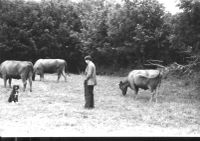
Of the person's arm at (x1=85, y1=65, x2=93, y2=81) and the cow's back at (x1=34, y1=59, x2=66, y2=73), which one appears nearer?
the person's arm at (x1=85, y1=65, x2=93, y2=81)

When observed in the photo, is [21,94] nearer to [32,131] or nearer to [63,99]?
[63,99]

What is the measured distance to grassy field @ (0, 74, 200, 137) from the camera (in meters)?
9.88

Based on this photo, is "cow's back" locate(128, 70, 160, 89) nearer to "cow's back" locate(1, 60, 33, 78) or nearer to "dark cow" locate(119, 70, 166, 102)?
"dark cow" locate(119, 70, 166, 102)

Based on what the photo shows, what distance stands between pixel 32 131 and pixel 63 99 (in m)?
7.12

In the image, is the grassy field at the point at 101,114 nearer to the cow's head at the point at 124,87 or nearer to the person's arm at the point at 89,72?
the cow's head at the point at 124,87

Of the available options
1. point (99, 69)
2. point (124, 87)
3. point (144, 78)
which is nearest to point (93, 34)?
point (99, 69)

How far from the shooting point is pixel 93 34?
33.1 m

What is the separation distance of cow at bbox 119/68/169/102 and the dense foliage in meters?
7.06

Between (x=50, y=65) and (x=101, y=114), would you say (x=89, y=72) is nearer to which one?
(x=101, y=114)

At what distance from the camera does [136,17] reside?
28.9 m

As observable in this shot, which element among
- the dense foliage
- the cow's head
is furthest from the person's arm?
the dense foliage

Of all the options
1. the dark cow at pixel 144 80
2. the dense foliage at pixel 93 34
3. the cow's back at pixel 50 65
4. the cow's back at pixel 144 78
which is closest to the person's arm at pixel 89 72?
the dark cow at pixel 144 80

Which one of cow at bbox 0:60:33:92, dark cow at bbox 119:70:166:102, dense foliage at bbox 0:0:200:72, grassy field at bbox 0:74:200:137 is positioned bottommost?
grassy field at bbox 0:74:200:137

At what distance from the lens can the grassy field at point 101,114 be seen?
32.4ft
